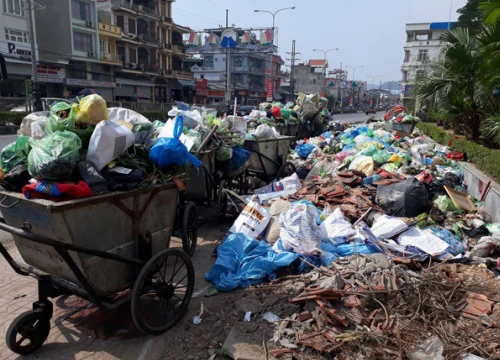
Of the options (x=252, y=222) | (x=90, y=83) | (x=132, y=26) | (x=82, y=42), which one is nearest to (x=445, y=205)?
(x=252, y=222)

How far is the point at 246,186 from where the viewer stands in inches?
307

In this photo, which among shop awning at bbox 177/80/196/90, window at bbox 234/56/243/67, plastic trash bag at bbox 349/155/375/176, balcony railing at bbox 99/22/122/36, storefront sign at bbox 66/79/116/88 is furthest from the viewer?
window at bbox 234/56/243/67

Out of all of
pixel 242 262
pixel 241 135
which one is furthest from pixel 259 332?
pixel 241 135

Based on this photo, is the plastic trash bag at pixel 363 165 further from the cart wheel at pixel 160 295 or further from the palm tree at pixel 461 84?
the cart wheel at pixel 160 295

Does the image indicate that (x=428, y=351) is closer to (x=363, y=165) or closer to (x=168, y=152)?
→ (x=168, y=152)

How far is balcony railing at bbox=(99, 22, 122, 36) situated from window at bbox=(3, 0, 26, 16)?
8.14m

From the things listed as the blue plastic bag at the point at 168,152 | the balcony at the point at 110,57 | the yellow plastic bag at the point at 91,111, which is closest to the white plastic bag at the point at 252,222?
the blue plastic bag at the point at 168,152

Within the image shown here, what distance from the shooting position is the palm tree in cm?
1011

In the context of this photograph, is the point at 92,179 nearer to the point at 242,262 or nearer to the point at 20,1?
the point at 242,262

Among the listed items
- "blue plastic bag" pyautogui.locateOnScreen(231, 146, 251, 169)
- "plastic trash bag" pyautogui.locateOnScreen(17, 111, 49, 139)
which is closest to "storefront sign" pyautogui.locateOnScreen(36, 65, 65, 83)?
"blue plastic bag" pyautogui.locateOnScreen(231, 146, 251, 169)

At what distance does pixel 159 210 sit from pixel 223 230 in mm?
2736

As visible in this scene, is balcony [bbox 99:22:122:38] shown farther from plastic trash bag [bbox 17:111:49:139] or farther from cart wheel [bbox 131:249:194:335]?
cart wheel [bbox 131:249:194:335]

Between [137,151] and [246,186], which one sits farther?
[246,186]

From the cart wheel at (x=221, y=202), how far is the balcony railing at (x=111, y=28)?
118 ft
